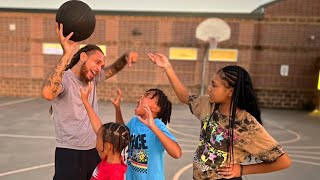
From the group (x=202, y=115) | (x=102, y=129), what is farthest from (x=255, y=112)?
(x=102, y=129)

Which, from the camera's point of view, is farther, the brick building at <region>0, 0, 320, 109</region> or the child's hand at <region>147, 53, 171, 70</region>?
the brick building at <region>0, 0, 320, 109</region>

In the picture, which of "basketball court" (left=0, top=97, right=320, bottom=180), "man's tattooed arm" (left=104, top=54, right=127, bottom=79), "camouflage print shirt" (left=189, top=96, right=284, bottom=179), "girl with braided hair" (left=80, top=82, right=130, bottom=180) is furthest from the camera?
"basketball court" (left=0, top=97, right=320, bottom=180)

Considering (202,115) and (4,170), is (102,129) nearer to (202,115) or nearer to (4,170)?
(202,115)

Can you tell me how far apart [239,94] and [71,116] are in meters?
1.20

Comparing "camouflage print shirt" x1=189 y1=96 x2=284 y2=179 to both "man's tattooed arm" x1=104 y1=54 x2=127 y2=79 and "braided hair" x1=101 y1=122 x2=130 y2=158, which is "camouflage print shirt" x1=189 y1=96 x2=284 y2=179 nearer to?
"braided hair" x1=101 y1=122 x2=130 y2=158

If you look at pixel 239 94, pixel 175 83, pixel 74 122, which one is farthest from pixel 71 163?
pixel 239 94

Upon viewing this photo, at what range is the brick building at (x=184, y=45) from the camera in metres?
12.1

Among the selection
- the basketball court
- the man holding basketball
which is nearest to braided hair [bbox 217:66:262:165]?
the man holding basketball

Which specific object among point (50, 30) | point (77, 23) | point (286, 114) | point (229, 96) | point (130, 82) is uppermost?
point (50, 30)

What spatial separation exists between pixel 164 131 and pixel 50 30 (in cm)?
1204

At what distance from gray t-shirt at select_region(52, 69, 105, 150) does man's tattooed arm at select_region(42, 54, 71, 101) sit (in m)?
0.12

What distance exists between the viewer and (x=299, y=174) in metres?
5.02

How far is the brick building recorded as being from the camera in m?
12.1

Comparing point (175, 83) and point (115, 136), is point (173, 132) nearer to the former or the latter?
point (175, 83)
